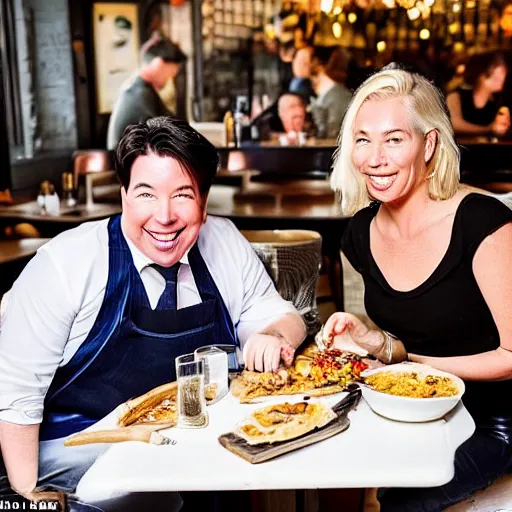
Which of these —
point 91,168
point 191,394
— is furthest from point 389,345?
point 91,168

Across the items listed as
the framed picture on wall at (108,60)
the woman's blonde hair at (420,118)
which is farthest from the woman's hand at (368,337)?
the framed picture on wall at (108,60)

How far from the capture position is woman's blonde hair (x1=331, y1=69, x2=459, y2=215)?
153cm

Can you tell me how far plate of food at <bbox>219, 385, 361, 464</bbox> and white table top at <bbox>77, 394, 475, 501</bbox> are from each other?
15 millimetres

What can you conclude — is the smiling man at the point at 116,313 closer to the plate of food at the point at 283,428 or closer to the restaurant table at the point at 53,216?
the plate of food at the point at 283,428

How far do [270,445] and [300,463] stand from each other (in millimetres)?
65

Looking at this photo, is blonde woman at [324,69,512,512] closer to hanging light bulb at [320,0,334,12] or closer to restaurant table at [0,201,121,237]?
restaurant table at [0,201,121,237]

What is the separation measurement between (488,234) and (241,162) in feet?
7.79

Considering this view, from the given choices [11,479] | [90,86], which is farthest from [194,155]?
[90,86]

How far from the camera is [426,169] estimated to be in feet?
5.17

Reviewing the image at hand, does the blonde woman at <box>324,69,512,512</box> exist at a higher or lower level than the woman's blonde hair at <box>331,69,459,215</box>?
lower

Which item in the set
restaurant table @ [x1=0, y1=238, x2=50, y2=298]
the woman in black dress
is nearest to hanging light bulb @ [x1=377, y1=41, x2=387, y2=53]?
the woman in black dress

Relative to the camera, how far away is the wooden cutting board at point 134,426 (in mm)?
1356

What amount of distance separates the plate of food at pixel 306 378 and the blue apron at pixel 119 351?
16 centimetres

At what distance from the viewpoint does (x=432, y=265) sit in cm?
160
